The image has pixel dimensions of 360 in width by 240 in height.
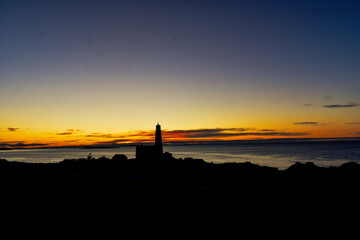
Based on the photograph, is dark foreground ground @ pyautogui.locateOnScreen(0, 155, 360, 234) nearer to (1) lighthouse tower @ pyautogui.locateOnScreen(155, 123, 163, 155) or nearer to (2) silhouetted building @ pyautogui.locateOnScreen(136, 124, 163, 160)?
(2) silhouetted building @ pyautogui.locateOnScreen(136, 124, 163, 160)

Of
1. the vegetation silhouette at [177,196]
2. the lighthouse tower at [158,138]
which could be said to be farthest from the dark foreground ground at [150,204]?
the lighthouse tower at [158,138]

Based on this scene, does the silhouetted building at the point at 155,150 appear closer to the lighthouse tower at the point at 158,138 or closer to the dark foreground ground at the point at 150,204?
the lighthouse tower at the point at 158,138

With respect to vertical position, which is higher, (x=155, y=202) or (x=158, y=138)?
(x=158, y=138)

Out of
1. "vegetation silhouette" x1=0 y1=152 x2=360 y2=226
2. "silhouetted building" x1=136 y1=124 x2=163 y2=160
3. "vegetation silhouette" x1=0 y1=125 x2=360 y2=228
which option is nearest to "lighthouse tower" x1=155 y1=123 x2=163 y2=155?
"silhouetted building" x1=136 y1=124 x2=163 y2=160

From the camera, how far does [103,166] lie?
2550 centimetres

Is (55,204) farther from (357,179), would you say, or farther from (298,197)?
(357,179)

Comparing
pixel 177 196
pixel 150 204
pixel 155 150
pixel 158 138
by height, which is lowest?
pixel 150 204

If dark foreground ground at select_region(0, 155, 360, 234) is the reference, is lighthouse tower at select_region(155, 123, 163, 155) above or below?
above

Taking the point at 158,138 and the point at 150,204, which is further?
the point at 158,138

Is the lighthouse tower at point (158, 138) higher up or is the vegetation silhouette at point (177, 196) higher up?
the lighthouse tower at point (158, 138)

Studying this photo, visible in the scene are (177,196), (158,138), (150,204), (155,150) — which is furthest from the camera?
(158,138)

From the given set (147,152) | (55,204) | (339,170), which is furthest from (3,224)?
(339,170)

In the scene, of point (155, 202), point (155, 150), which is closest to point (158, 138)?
point (155, 150)

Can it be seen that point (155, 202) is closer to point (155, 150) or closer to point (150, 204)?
point (150, 204)
